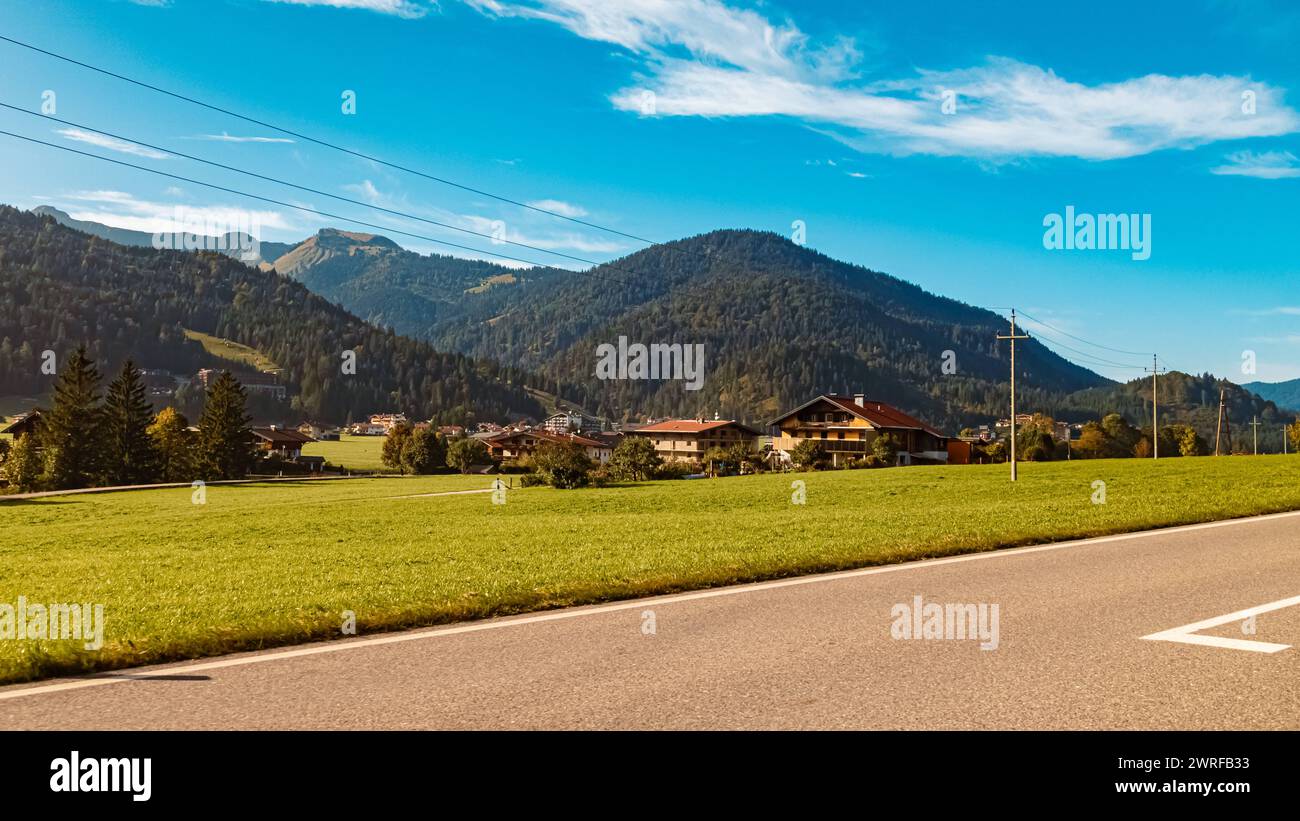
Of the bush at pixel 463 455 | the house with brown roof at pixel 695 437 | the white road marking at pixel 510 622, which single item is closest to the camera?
the white road marking at pixel 510 622

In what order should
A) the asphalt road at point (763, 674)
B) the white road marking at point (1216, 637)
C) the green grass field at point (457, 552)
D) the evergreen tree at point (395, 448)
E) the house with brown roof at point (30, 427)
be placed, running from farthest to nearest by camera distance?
the evergreen tree at point (395, 448) → the house with brown roof at point (30, 427) → the green grass field at point (457, 552) → the white road marking at point (1216, 637) → the asphalt road at point (763, 674)

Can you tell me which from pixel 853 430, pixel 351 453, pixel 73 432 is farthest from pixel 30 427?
pixel 853 430

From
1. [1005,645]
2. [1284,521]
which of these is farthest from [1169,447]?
[1005,645]

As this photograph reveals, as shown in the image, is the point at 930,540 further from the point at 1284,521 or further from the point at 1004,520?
the point at 1284,521

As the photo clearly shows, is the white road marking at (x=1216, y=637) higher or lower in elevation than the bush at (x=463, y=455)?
higher

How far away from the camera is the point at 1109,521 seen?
19000 mm

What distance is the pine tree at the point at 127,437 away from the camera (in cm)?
8506

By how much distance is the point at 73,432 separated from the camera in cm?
8269

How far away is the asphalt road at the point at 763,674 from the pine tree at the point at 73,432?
294 feet

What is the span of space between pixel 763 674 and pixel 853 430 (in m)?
109

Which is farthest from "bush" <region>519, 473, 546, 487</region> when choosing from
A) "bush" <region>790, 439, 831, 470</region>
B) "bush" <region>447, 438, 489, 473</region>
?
"bush" <region>447, 438, 489, 473</region>

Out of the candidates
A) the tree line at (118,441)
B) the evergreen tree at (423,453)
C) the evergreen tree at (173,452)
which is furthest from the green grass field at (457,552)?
the evergreen tree at (423,453)

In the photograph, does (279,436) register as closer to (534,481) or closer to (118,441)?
(118,441)

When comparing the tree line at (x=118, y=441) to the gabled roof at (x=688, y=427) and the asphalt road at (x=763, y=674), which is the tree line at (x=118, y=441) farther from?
the asphalt road at (x=763, y=674)
